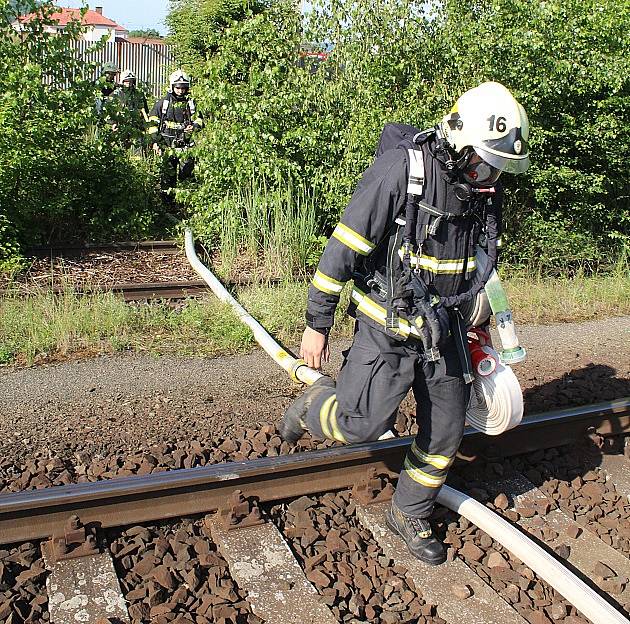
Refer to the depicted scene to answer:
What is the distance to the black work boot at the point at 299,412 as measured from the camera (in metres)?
4.42

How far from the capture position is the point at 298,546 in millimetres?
3951

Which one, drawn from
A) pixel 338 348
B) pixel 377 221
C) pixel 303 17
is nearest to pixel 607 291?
pixel 338 348

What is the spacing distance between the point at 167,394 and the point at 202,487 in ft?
5.62

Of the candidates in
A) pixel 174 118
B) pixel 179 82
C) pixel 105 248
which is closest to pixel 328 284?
pixel 105 248

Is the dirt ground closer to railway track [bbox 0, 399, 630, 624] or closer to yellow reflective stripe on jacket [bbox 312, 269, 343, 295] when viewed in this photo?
railway track [bbox 0, 399, 630, 624]

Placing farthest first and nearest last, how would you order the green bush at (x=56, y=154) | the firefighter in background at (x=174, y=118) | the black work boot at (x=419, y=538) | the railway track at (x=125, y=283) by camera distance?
the firefighter in background at (x=174, y=118) < the green bush at (x=56, y=154) < the railway track at (x=125, y=283) < the black work boot at (x=419, y=538)

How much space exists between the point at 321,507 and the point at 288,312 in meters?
3.32

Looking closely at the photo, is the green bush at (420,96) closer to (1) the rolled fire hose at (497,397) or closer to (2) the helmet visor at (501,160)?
(1) the rolled fire hose at (497,397)

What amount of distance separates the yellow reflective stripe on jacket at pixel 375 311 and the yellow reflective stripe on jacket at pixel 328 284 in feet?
0.74

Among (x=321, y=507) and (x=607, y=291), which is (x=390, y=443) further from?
(x=607, y=291)

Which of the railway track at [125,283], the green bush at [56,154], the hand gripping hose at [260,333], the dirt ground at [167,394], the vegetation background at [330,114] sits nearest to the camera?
the dirt ground at [167,394]

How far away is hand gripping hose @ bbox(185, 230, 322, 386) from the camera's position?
18.4 feet

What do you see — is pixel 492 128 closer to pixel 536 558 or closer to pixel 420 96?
pixel 536 558

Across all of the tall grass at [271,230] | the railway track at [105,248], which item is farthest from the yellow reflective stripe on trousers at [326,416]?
the railway track at [105,248]
